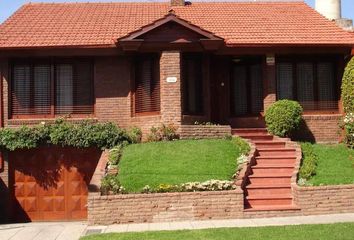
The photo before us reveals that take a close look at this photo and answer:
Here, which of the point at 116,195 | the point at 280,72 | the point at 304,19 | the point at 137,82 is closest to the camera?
the point at 116,195

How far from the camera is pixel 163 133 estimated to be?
1736 cm

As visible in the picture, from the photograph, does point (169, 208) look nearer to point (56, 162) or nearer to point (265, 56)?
point (56, 162)

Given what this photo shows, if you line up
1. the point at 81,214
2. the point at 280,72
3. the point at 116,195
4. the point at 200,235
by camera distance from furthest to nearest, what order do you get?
1. the point at 280,72
2. the point at 81,214
3. the point at 116,195
4. the point at 200,235

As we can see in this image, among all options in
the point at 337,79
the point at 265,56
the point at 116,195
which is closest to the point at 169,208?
the point at 116,195

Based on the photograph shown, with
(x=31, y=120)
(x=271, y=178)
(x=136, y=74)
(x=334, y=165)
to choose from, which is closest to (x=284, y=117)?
(x=334, y=165)

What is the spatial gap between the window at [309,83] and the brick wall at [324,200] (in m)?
6.80

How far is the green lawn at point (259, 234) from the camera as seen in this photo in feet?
33.9

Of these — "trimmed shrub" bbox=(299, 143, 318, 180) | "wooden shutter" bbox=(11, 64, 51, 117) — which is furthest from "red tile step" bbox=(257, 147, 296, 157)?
"wooden shutter" bbox=(11, 64, 51, 117)

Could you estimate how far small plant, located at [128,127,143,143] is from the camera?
1787 cm

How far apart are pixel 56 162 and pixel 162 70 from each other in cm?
472

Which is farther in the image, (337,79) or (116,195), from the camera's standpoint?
(337,79)

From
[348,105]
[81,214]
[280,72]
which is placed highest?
[280,72]

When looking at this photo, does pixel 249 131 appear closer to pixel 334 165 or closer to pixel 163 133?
pixel 163 133

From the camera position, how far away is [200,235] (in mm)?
10875
